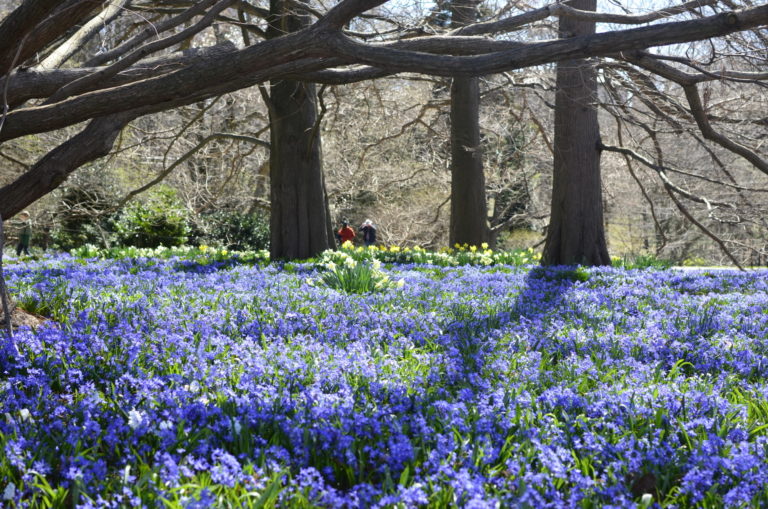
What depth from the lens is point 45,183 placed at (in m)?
4.82

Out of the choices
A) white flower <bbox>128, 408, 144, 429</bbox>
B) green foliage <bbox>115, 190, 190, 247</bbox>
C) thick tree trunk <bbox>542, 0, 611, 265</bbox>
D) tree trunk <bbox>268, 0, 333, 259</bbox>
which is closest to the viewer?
white flower <bbox>128, 408, 144, 429</bbox>

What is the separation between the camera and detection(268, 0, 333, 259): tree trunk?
34.0ft

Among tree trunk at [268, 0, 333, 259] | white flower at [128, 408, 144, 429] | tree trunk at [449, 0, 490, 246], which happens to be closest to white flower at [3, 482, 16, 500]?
white flower at [128, 408, 144, 429]

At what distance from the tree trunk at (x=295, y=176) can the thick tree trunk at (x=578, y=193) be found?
3751mm

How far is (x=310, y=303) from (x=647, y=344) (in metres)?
2.52

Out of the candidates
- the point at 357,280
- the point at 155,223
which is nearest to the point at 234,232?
the point at 155,223

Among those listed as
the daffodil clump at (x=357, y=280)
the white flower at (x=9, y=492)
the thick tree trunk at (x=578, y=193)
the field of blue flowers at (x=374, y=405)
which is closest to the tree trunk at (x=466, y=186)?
the thick tree trunk at (x=578, y=193)

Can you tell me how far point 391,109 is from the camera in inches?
661

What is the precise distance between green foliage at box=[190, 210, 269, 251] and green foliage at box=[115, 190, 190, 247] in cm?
172

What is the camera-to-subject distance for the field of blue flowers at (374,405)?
7.15 feet

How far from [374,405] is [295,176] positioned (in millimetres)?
7879

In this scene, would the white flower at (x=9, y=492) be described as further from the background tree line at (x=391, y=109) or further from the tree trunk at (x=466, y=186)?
the tree trunk at (x=466, y=186)

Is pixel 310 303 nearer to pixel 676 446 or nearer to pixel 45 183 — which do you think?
pixel 45 183

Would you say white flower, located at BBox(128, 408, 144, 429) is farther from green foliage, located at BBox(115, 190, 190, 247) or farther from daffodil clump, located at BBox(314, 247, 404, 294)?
green foliage, located at BBox(115, 190, 190, 247)
